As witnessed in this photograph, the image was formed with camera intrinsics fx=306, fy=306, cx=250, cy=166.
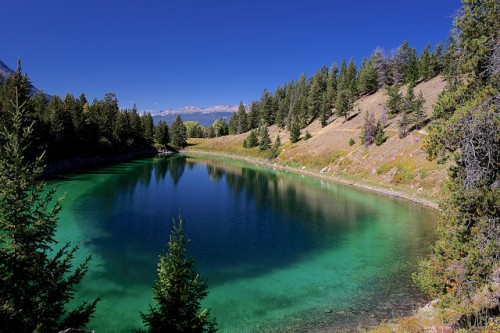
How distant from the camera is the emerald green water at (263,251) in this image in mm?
19203

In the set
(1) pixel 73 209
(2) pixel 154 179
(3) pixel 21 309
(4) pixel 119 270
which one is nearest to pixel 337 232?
(4) pixel 119 270

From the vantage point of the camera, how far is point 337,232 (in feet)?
120

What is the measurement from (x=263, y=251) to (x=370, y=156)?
57.6 m

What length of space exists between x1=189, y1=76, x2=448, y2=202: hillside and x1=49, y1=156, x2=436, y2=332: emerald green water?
847cm

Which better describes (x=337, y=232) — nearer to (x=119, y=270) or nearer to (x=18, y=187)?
(x=119, y=270)

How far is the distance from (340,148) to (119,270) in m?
80.3

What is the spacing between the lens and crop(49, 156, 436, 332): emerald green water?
63.0 ft

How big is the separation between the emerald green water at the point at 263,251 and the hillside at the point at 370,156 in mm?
8473

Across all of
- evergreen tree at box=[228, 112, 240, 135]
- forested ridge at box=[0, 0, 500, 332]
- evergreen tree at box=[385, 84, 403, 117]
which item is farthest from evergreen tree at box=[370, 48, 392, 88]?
forested ridge at box=[0, 0, 500, 332]

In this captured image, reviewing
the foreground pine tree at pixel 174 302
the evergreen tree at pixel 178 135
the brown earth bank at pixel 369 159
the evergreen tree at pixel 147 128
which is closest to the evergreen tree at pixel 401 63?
the brown earth bank at pixel 369 159

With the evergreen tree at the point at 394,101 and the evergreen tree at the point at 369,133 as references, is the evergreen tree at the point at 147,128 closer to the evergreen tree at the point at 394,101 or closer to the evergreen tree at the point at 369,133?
the evergreen tree at the point at 369,133

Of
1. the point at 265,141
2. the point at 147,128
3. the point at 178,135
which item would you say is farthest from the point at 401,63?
the point at 147,128

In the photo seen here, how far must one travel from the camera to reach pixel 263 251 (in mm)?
29594

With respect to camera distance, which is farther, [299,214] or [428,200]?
[428,200]
